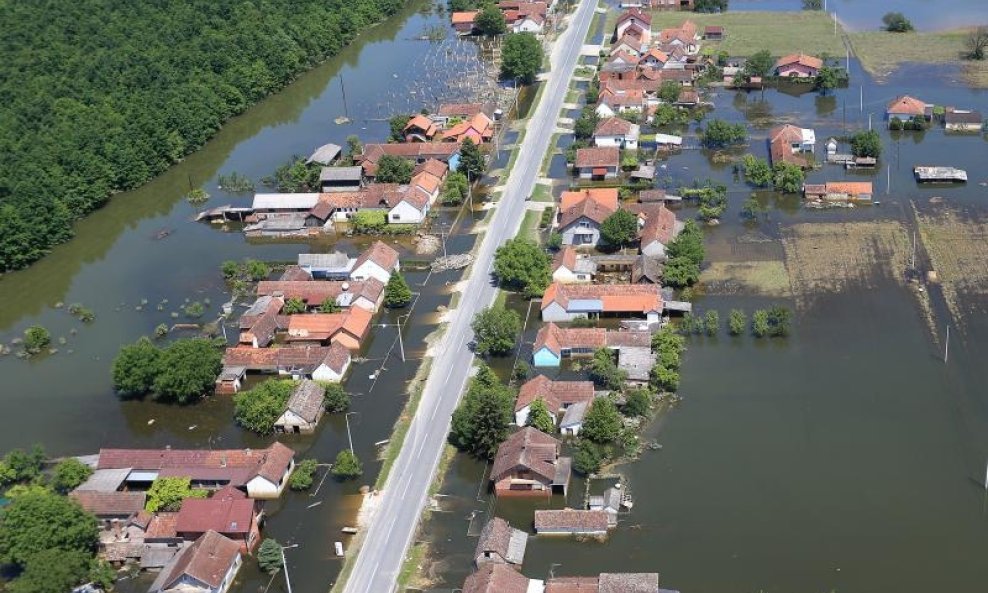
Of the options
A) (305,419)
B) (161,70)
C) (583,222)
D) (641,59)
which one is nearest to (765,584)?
(305,419)

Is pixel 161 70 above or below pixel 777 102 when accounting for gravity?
above

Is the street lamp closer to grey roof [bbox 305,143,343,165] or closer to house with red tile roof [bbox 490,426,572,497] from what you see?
house with red tile roof [bbox 490,426,572,497]

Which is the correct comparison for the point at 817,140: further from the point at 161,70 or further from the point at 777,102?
the point at 161,70

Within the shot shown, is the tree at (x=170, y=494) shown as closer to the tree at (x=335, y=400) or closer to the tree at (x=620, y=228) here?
the tree at (x=335, y=400)

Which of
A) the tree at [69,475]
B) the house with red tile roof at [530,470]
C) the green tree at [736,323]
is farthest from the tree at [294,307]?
the green tree at [736,323]

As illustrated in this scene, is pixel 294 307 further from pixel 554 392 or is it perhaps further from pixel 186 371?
pixel 554 392

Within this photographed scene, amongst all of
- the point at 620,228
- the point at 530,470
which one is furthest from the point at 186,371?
the point at 620,228
